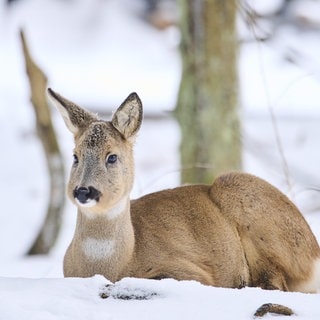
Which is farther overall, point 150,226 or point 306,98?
point 306,98

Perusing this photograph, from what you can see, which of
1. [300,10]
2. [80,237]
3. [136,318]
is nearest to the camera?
[136,318]

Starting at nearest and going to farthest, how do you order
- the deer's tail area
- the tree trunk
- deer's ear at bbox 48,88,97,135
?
deer's ear at bbox 48,88,97,135 → the deer's tail area → the tree trunk

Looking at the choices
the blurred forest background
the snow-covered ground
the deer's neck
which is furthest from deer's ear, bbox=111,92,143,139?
the blurred forest background

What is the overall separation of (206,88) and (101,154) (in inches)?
206

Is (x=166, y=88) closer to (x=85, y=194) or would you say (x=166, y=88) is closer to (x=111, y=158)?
(x=111, y=158)

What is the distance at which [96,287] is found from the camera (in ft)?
16.8

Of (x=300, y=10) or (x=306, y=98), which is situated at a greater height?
(x=300, y=10)

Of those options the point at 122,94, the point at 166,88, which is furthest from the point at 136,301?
the point at 166,88

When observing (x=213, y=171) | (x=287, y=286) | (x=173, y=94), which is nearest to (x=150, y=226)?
(x=287, y=286)

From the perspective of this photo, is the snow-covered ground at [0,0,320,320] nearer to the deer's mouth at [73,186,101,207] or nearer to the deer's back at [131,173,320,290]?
the deer's back at [131,173,320,290]

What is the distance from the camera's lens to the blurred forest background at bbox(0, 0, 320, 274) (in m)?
11.1

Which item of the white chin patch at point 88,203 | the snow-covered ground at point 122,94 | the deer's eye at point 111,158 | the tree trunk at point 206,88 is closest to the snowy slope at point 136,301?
the white chin patch at point 88,203

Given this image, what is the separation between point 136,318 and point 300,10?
19.1 metres

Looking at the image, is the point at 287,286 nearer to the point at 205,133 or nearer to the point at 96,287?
the point at 96,287
